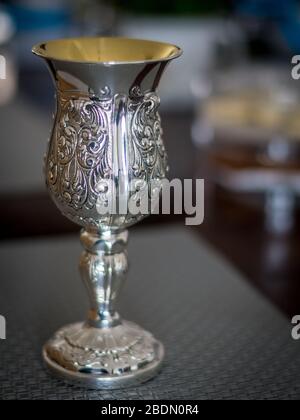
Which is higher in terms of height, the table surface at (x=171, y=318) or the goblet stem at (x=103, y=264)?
the goblet stem at (x=103, y=264)

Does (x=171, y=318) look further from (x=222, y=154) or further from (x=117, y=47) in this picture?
(x=222, y=154)

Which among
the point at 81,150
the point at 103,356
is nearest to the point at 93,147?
the point at 81,150

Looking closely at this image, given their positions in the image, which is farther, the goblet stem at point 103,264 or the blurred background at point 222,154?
the blurred background at point 222,154

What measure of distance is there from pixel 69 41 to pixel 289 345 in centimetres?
33

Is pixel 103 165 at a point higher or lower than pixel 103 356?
higher

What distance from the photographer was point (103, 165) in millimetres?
606

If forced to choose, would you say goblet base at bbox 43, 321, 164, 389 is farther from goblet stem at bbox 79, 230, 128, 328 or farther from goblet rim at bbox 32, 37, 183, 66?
goblet rim at bbox 32, 37, 183, 66

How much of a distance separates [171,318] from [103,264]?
0.15 m

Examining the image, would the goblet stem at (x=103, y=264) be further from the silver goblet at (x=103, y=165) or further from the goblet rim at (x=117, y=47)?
the goblet rim at (x=117, y=47)

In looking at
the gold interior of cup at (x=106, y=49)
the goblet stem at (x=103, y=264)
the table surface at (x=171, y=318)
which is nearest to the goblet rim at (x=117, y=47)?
the gold interior of cup at (x=106, y=49)

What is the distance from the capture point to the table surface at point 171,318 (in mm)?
647

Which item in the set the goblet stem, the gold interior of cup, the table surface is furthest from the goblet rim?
the table surface

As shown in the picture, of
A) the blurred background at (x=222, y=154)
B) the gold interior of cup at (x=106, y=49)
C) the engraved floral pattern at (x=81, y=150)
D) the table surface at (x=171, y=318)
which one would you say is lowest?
the table surface at (x=171, y=318)

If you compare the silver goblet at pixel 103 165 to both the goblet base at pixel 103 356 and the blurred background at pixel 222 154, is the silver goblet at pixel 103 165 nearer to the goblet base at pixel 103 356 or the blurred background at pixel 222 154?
the goblet base at pixel 103 356
